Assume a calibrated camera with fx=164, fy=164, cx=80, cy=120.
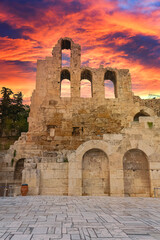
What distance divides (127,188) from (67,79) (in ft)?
42.1

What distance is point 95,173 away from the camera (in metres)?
11.3

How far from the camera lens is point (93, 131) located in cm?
1609

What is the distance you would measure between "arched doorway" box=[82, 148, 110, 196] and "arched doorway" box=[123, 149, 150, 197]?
1354 millimetres

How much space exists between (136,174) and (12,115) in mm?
27745

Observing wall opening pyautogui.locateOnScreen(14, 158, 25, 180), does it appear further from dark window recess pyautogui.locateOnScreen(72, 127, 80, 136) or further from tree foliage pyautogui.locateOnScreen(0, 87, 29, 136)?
tree foliage pyautogui.locateOnScreen(0, 87, 29, 136)

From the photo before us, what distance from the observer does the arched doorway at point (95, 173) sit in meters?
10.9

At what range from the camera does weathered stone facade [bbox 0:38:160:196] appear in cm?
1084

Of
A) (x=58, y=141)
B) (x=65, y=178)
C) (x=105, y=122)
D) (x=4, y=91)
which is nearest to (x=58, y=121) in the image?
(x=58, y=141)

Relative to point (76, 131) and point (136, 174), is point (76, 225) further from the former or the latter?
point (76, 131)

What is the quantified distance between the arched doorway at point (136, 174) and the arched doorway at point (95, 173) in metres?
1.35

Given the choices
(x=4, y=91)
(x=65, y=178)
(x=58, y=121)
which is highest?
(x=4, y=91)

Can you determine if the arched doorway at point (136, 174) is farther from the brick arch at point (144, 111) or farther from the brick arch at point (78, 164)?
the brick arch at point (144, 111)

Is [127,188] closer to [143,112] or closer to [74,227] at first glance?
[74,227]

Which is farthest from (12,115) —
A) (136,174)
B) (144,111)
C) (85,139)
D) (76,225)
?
(76,225)
